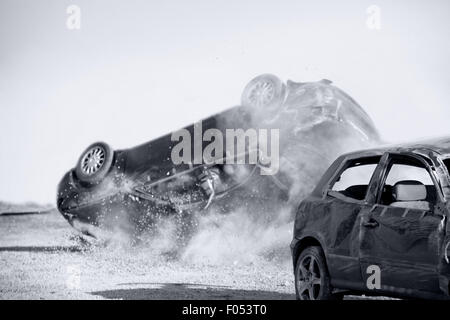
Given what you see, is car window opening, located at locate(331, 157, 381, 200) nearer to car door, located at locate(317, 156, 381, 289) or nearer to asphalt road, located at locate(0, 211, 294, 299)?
car door, located at locate(317, 156, 381, 289)

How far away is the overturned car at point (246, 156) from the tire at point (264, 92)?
14 mm

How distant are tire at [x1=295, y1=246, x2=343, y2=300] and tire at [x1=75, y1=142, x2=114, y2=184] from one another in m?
6.38

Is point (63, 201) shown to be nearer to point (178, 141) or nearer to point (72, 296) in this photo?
point (178, 141)

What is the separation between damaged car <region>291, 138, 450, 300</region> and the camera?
6283 millimetres

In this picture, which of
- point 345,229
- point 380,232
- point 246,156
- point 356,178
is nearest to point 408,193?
point 380,232

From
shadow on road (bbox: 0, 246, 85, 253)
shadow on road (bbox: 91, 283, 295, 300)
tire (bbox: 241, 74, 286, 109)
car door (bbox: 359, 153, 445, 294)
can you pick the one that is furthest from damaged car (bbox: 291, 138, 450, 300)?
shadow on road (bbox: 0, 246, 85, 253)

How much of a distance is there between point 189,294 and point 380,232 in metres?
2.95

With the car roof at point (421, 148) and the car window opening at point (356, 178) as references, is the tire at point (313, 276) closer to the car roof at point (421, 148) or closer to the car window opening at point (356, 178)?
the car window opening at point (356, 178)

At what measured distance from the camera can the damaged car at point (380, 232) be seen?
6283mm

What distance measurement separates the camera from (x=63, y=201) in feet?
47.4

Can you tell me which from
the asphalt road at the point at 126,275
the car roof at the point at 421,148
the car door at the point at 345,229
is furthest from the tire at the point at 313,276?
the asphalt road at the point at 126,275
